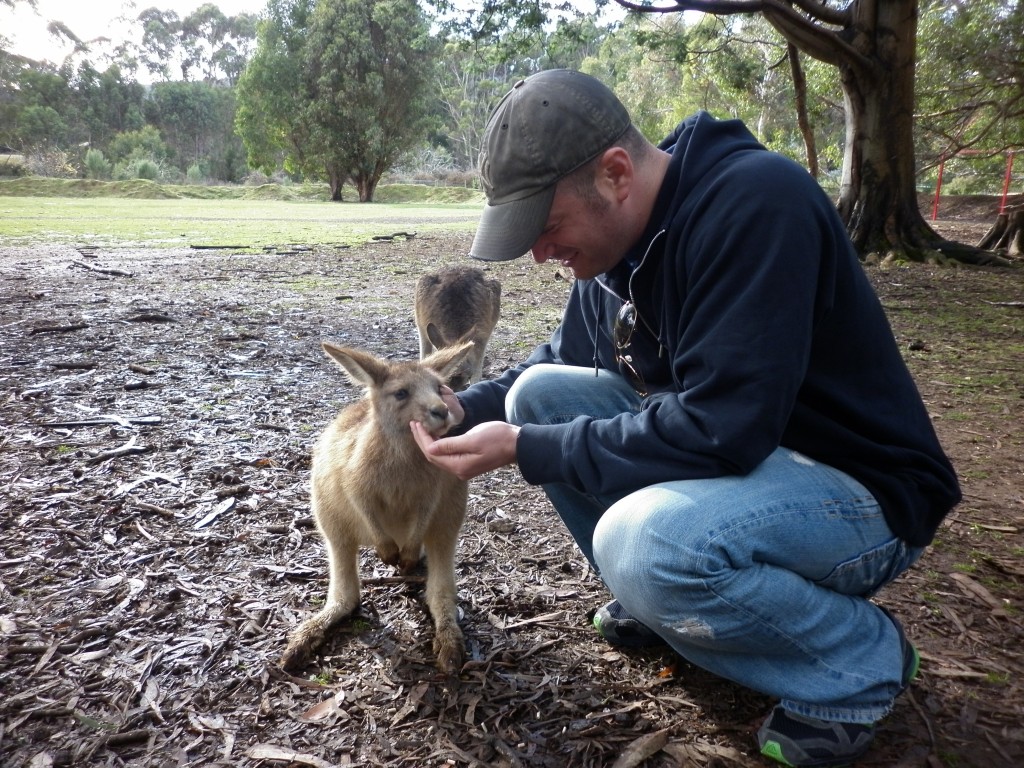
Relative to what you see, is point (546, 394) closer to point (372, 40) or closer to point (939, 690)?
point (939, 690)

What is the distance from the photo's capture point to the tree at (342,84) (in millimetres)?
28750

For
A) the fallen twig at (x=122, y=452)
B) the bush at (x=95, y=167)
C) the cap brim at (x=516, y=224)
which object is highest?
the cap brim at (x=516, y=224)

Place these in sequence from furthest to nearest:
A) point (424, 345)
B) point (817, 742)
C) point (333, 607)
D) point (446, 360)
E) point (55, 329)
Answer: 1. point (55, 329)
2. point (424, 345)
3. point (446, 360)
4. point (333, 607)
5. point (817, 742)

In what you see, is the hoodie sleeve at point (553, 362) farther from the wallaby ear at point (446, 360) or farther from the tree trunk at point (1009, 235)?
the tree trunk at point (1009, 235)

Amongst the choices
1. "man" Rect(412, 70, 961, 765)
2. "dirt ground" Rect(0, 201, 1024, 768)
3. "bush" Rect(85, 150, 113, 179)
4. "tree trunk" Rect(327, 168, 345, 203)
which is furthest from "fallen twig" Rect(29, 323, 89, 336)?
"bush" Rect(85, 150, 113, 179)

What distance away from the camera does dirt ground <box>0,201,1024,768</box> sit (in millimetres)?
1626

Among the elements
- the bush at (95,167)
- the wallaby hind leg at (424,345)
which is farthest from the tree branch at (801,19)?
the bush at (95,167)

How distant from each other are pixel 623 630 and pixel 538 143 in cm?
115

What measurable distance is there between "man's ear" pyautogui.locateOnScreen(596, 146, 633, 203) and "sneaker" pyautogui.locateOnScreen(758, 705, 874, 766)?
41.9 inches

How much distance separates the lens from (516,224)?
1.61m

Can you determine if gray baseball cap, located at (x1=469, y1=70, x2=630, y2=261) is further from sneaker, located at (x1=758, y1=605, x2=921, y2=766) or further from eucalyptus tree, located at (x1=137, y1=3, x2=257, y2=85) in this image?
eucalyptus tree, located at (x1=137, y1=3, x2=257, y2=85)

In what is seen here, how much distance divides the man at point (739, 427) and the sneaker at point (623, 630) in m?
0.30

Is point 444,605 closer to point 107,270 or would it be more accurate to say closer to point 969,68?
point 107,270

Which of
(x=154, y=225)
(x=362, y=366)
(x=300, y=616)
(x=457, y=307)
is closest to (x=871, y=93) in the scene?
(x=457, y=307)
